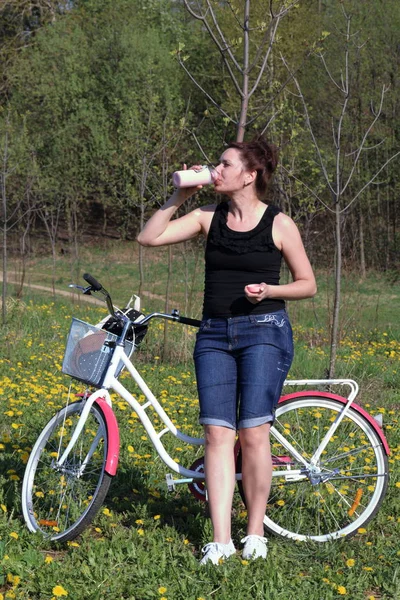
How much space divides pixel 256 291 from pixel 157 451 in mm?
928

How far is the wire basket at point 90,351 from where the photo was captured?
150 inches

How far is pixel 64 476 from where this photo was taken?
3.92 metres

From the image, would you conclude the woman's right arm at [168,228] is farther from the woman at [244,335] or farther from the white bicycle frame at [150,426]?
the white bicycle frame at [150,426]

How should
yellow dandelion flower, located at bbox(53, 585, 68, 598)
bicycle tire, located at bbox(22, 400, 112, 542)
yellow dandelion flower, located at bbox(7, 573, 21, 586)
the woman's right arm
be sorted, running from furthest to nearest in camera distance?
bicycle tire, located at bbox(22, 400, 112, 542) < the woman's right arm < yellow dandelion flower, located at bbox(7, 573, 21, 586) < yellow dandelion flower, located at bbox(53, 585, 68, 598)

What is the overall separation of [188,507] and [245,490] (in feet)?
2.30

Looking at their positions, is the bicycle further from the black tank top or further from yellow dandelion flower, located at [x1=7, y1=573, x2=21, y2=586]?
yellow dandelion flower, located at [x1=7, y1=573, x2=21, y2=586]

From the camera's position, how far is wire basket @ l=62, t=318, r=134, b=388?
12.5ft

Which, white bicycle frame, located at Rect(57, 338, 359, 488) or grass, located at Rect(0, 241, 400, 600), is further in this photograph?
white bicycle frame, located at Rect(57, 338, 359, 488)

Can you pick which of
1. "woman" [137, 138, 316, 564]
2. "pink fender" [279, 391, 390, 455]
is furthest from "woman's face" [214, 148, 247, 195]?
"pink fender" [279, 391, 390, 455]

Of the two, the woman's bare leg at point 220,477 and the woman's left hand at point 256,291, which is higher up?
the woman's left hand at point 256,291

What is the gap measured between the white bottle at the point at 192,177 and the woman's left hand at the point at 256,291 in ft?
1.55

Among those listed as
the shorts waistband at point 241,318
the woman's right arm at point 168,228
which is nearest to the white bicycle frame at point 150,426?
the shorts waistband at point 241,318

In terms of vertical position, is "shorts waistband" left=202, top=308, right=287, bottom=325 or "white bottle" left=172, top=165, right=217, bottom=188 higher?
"white bottle" left=172, top=165, right=217, bottom=188

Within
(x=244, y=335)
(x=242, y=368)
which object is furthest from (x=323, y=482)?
(x=244, y=335)
